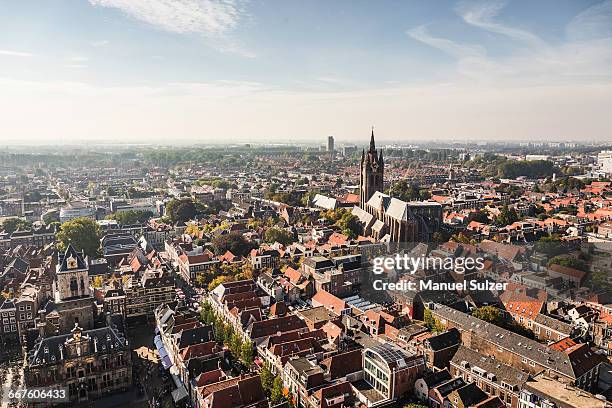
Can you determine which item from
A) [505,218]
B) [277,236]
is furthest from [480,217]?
[277,236]

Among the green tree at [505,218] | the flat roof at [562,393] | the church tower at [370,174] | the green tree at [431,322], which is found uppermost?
the church tower at [370,174]

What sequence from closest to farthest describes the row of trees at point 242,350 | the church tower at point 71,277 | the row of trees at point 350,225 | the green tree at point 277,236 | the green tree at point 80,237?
the row of trees at point 242,350 < the church tower at point 71,277 < the green tree at point 80,237 < the green tree at point 277,236 < the row of trees at point 350,225

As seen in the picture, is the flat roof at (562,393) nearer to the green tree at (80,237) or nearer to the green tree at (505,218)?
the green tree at (505,218)

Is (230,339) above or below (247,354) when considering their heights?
below

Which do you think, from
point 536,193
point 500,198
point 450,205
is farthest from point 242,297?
point 536,193

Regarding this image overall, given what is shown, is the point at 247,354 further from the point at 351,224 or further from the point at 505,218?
the point at 505,218

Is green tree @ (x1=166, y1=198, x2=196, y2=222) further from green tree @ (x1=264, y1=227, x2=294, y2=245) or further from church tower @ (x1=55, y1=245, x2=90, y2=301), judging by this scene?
church tower @ (x1=55, y1=245, x2=90, y2=301)

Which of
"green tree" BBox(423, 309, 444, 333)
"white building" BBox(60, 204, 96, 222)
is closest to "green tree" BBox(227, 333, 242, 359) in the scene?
"green tree" BBox(423, 309, 444, 333)

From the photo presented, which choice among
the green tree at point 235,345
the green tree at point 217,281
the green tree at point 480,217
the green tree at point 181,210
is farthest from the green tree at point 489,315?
the green tree at point 181,210
